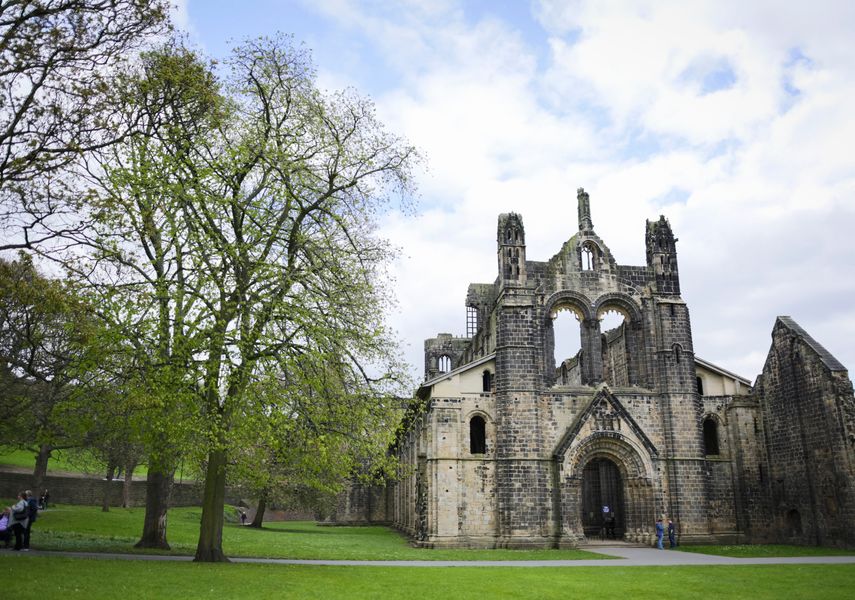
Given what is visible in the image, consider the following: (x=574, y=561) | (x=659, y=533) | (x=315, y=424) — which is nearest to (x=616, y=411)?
(x=659, y=533)

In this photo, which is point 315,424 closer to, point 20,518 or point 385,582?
point 385,582

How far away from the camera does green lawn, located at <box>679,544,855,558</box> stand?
25.8 meters

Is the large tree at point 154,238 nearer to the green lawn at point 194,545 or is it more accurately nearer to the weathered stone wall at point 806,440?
the green lawn at point 194,545

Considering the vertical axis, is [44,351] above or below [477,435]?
above

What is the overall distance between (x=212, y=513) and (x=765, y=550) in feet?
73.9

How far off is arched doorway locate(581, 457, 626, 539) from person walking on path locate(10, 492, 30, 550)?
26.5 metres

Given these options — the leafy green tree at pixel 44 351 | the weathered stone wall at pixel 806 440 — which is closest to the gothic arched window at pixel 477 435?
the weathered stone wall at pixel 806 440

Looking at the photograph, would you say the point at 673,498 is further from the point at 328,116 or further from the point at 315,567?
the point at 328,116

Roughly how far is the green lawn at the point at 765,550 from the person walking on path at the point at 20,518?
78.1ft

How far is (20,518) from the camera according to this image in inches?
742

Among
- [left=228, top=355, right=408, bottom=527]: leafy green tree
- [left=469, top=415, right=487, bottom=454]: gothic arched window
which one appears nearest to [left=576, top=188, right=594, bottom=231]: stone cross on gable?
[left=469, top=415, right=487, bottom=454]: gothic arched window

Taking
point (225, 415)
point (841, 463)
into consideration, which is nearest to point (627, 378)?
point (841, 463)

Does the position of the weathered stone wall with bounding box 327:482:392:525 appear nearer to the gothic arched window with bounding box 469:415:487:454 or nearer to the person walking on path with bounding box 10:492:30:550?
the gothic arched window with bounding box 469:415:487:454

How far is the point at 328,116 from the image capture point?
2145cm
